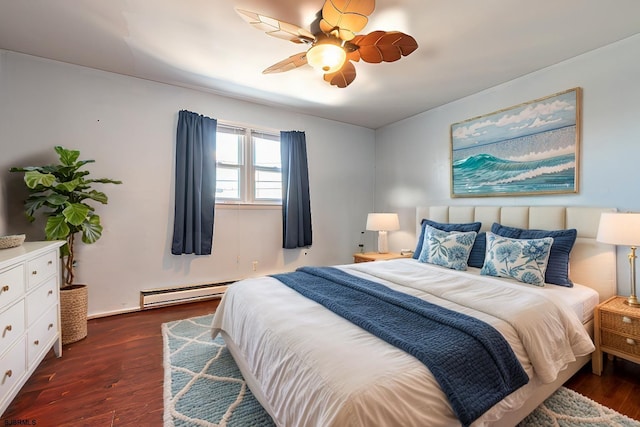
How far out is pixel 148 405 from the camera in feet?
5.44

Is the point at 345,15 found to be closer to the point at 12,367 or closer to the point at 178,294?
the point at 12,367

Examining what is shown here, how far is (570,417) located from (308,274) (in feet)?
5.92

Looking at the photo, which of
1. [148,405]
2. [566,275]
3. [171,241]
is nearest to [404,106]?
[566,275]

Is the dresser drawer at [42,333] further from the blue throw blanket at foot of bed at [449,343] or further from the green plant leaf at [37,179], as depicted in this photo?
the blue throw blanket at foot of bed at [449,343]

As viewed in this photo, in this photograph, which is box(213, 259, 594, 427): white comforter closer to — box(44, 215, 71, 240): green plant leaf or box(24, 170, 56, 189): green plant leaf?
box(44, 215, 71, 240): green plant leaf

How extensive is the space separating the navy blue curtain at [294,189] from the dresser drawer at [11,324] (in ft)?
8.58

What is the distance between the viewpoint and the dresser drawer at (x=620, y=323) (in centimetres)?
185

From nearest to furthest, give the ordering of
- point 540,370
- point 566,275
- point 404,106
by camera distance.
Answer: point 540,370, point 566,275, point 404,106

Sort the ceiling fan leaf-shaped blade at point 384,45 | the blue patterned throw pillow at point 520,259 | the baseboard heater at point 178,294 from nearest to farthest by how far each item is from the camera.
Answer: the ceiling fan leaf-shaped blade at point 384,45 → the blue patterned throw pillow at point 520,259 → the baseboard heater at point 178,294

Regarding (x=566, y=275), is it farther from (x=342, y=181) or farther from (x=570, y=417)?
(x=342, y=181)

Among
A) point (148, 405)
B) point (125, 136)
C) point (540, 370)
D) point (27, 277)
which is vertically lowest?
point (148, 405)

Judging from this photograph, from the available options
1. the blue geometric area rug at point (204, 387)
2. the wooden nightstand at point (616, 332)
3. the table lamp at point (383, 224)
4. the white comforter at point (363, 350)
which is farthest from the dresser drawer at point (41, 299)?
the wooden nightstand at point (616, 332)

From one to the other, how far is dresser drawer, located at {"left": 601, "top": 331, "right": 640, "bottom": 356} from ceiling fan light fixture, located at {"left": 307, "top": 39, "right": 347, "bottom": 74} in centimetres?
264

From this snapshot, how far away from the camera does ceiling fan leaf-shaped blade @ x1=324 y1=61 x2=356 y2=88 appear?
86.4 inches
